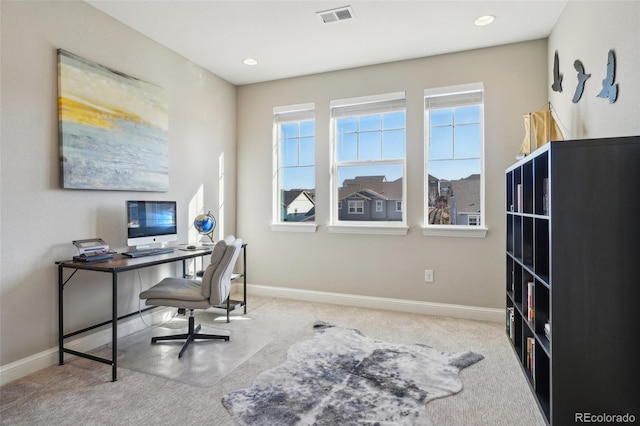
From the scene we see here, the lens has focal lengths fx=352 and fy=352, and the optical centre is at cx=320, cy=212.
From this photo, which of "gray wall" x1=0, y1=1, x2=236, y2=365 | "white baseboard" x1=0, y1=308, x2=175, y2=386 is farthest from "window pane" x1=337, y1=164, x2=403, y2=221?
"white baseboard" x1=0, y1=308, x2=175, y2=386

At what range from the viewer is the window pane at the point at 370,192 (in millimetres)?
3910

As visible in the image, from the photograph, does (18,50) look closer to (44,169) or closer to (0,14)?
(0,14)

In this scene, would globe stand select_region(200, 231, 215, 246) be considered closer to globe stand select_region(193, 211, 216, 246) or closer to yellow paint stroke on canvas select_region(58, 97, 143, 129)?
globe stand select_region(193, 211, 216, 246)

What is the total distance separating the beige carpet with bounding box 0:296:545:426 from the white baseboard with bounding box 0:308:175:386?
66 mm

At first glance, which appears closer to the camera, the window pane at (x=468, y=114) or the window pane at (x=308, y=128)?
the window pane at (x=468, y=114)

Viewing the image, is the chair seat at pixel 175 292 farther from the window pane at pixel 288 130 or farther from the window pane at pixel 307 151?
the window pane at pixel 288 130

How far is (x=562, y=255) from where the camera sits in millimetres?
1577

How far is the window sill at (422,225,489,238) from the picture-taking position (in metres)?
3.51

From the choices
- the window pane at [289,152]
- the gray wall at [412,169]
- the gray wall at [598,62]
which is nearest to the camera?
the gray wall at [598,62]

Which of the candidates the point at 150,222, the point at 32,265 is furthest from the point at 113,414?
the point at 150,222

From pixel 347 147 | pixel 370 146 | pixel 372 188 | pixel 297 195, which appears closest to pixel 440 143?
pixel 370 146

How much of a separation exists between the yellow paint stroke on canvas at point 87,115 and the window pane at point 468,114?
10.4 ft

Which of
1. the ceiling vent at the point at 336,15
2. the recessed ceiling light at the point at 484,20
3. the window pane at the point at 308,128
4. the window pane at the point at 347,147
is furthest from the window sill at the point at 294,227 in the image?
the recessed ceiling light at the point at 484,20

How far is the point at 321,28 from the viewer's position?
10.2ft
